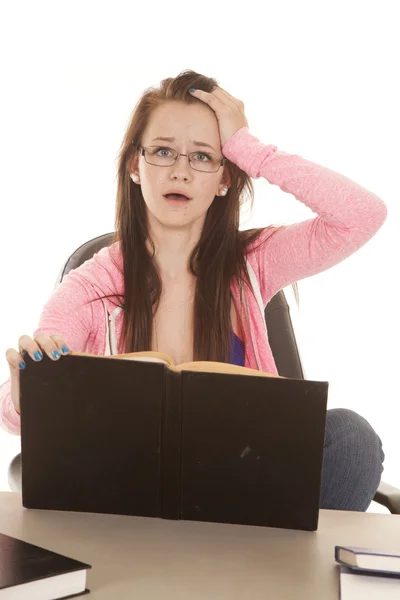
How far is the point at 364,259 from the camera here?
274cm

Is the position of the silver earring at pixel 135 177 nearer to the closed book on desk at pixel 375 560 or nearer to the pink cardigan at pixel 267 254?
the pink cardigan at pixel 267 254

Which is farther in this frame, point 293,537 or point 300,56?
point 300,56

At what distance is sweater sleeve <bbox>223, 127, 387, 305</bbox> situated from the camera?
1.48 m

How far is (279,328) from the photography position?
171 centimetres

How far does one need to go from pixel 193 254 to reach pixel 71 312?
273mm

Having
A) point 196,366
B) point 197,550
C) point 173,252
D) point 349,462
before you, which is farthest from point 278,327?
point 197,550

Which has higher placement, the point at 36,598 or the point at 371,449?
the point at 371,449

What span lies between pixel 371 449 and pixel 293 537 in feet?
0.98

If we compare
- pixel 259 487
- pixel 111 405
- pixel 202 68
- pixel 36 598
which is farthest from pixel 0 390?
pixel 202 68

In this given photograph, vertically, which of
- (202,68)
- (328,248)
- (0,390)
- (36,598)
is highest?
(202,68)

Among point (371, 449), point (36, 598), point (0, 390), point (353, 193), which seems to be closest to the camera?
point (36, 598)

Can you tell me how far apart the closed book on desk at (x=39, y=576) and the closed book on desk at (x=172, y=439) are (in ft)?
0.69

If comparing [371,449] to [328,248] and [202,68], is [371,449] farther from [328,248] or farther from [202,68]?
[202,68]

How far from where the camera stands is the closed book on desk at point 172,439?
95cm
